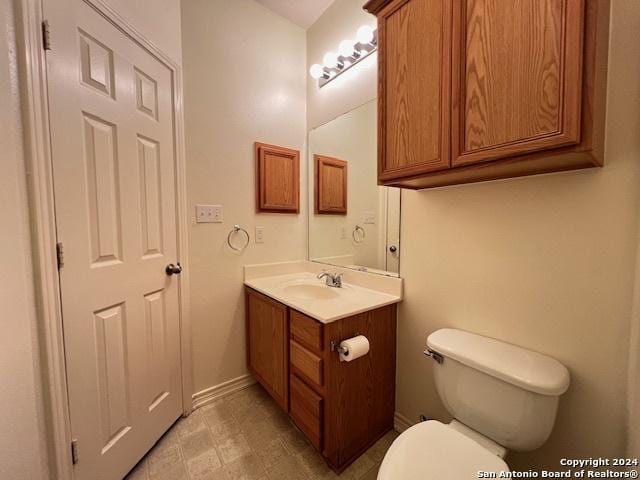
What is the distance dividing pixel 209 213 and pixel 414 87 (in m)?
1.32

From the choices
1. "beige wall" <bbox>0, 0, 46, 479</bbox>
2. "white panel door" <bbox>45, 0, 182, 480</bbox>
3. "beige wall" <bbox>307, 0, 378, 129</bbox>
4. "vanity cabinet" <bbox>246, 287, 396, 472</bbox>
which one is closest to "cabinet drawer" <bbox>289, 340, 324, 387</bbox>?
"vanity cabinet" <bbox>246, 287, 396, 472</bbox>

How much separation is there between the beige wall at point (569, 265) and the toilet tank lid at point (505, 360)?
0.06m

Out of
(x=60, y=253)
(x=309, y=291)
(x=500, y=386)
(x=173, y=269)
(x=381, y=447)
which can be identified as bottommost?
(x=381, y=447)

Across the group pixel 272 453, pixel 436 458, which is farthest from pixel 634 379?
pixel 272 453

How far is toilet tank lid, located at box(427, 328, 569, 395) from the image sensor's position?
0.81 meters

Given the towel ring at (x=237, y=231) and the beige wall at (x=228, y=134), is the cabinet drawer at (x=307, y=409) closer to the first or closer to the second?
the beige wall at (x=228, y=134)

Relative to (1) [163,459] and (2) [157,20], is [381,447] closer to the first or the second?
(1) [163,459]

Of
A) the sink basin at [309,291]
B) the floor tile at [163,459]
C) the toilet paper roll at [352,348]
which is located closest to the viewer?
the toilet paper roll at [352,348]

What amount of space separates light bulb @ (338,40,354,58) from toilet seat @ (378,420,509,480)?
6.48 ft

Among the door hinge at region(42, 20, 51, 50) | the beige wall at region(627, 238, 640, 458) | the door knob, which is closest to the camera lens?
the beige wall at region(627, 238, 640, 458)

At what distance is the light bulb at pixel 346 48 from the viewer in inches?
62.8

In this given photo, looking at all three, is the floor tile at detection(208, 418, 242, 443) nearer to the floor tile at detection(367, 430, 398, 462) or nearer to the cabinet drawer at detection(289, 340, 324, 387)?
the cabinet drawer at detection(289, 340, 324, 387)

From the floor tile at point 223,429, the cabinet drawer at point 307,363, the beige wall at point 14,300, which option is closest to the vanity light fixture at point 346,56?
the beige wall at point 14,300

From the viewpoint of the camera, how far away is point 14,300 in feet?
2.57
